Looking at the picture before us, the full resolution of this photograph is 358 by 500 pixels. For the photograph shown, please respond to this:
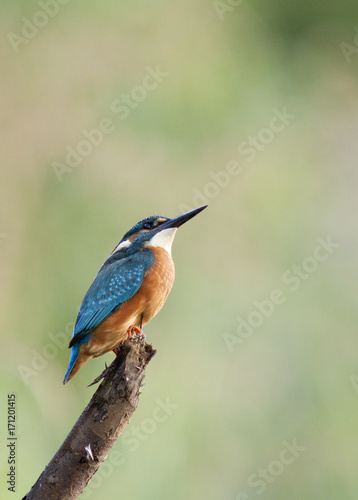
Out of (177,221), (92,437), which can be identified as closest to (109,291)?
(177,221)

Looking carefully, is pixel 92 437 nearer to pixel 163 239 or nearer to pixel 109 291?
pixel 109 291

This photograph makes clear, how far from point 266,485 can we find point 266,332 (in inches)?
58.3

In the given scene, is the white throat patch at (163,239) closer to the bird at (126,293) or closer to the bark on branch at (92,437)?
the bird at (126,293)

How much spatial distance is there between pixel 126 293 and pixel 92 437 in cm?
100

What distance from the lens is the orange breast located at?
3107 mm

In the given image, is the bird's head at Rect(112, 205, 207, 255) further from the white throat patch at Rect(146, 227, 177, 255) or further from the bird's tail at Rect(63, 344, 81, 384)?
the bird's tail at Rect(63, 344, 81, 384)

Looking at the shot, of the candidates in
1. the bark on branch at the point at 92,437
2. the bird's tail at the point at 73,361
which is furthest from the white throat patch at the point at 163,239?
the bark on branch at the point at 92,437

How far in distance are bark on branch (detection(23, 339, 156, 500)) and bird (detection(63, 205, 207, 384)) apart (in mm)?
603

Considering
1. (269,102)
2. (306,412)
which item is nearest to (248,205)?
(269,102)

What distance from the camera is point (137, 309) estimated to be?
3.22 metres

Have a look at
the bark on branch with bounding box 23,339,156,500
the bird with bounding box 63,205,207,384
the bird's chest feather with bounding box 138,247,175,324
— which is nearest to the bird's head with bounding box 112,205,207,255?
the bird with bounding box 63,205,207,384

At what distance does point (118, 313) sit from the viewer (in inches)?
124

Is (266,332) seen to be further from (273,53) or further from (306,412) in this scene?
(273,53)

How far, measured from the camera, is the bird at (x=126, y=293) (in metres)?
3.09
